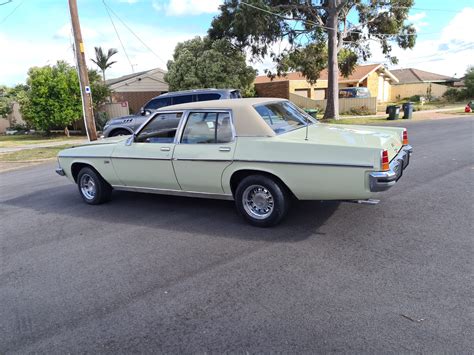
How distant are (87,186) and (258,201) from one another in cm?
337

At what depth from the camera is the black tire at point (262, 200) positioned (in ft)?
15.0

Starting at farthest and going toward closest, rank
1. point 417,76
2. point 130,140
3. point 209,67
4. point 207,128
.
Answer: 1. point 417,76
2. point 209,67
3. point 130,140
4. point 207,128

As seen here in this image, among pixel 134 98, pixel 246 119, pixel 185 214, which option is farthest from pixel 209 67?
pixel 246 119

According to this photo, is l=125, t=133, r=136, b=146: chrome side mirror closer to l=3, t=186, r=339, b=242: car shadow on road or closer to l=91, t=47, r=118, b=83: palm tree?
l=3, t=186, r=339, b=242: car shadow on road

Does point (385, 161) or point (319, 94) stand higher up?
point (319, 94)

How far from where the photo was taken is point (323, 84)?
37625 millimetres

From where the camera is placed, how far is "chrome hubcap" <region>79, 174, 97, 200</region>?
641cm

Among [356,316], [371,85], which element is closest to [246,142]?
[356,316]

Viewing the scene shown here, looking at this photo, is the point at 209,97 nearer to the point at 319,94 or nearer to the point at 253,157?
the point at 253,157

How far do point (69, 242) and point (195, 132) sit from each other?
2189 millimetres

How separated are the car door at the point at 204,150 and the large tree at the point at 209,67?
1929cm

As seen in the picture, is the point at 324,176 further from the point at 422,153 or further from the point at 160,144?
the point at 422,153

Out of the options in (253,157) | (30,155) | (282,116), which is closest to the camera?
(253,157)

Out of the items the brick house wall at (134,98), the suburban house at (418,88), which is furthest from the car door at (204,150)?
the suburban house at (418,88)
